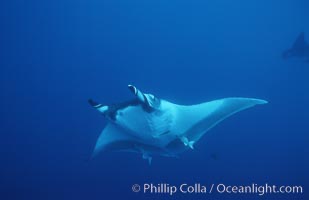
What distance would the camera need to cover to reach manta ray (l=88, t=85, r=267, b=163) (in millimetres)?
2523

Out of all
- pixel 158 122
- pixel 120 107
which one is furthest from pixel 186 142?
pixel 120 107

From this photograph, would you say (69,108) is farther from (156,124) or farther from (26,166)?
(156,124)

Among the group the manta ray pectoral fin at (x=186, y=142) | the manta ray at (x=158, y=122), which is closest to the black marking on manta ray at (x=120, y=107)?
the manta ray at (x=158, y=122)

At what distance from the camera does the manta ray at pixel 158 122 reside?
8.28 ft

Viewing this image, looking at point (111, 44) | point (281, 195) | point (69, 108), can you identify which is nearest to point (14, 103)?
point (69, 108)

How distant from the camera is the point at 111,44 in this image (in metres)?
6.39

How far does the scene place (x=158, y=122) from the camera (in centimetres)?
266
